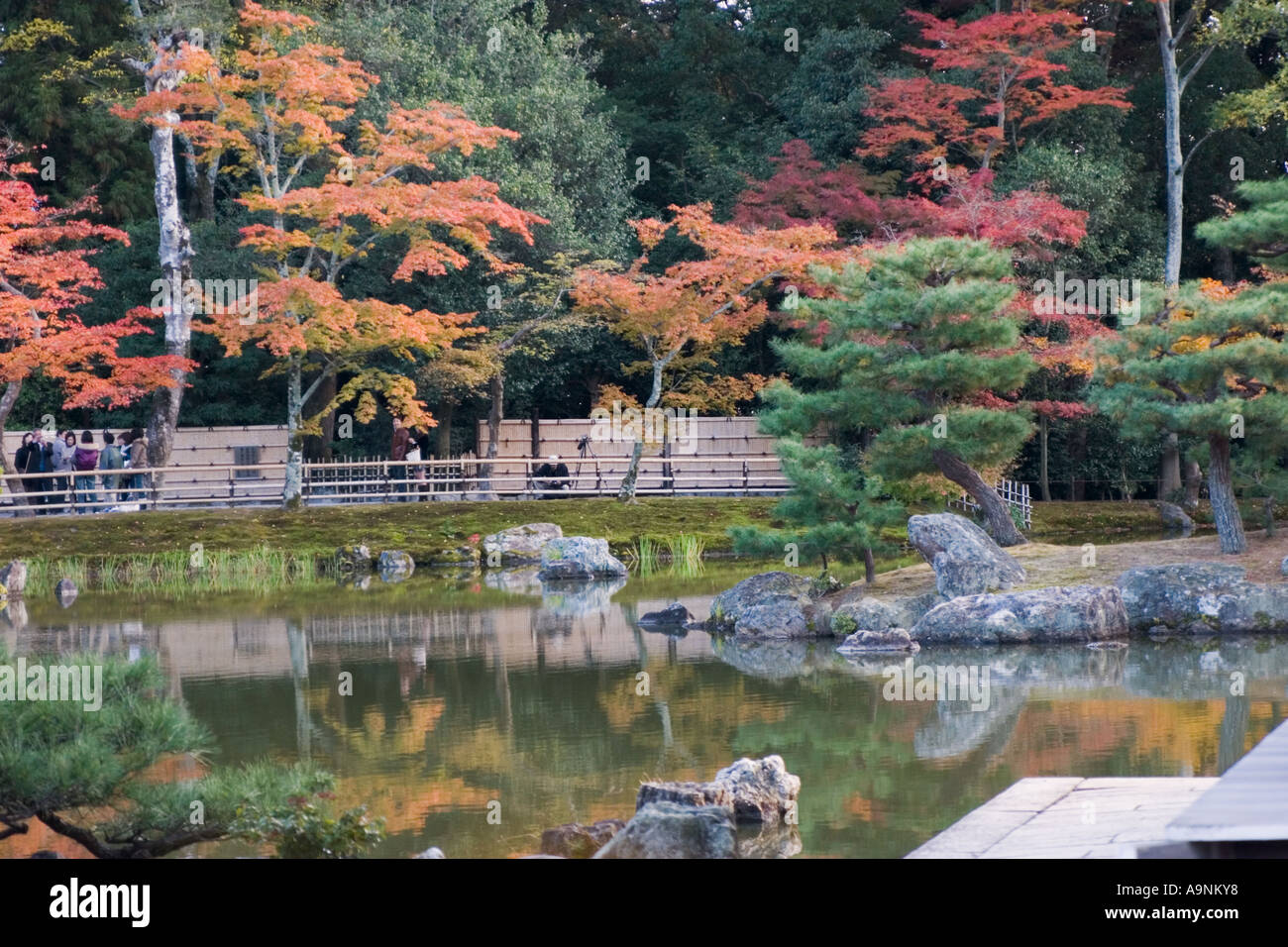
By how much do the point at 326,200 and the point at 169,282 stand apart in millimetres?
3723

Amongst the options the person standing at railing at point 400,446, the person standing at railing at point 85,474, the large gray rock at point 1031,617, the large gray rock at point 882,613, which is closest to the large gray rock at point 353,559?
the person standing at railing at point 400,446

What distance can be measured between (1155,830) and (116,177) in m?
24.7

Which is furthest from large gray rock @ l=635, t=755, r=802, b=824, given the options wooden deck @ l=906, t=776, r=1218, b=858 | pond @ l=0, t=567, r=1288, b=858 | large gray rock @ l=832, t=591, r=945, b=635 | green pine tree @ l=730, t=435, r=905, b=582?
green pine tree @ l=730, t=435, r=905, b=582

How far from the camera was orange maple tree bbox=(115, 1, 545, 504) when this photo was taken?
20062 millimetres

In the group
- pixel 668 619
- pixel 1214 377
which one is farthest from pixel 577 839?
pixel 1214 377

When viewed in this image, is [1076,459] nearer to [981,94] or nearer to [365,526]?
[981,94]

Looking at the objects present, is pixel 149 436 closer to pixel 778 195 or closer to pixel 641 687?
pixel 778 195

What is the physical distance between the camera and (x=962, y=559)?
1349 cm

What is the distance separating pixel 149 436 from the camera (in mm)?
22766

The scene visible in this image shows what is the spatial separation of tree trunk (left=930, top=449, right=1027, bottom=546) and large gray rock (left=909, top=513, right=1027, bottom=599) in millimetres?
1480

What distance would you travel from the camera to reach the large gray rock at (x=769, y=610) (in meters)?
13.9

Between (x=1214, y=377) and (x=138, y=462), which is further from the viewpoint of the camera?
(x=138, y=462)
